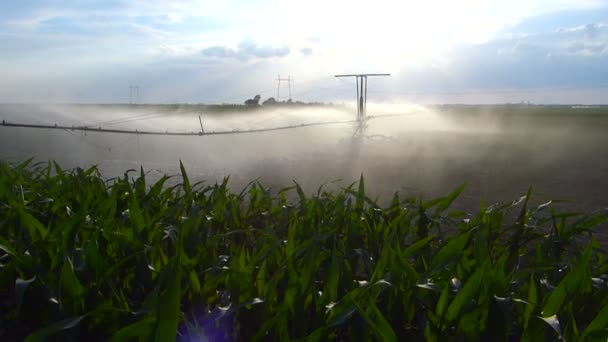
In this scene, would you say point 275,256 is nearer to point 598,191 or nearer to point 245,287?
point 245,287

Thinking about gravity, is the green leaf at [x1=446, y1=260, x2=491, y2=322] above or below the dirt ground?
above

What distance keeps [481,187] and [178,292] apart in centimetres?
759

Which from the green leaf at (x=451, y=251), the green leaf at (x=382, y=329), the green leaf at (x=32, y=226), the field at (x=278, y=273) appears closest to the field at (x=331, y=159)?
the field at (x=278, y=273)

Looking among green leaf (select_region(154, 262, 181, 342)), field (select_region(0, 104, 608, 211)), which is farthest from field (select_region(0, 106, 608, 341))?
field (select_region(0, 104, 608, 211))

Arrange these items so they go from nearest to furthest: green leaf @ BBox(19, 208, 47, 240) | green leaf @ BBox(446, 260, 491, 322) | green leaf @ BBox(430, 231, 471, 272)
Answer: green leaf @ BBox(446, 260, 491, 322) → green leaf @ BBox(430, 231, 471, 272) → green leaf @ BBox(19, 208, 47, 240)

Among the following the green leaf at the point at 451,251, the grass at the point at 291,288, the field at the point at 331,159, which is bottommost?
the field at the point at 331,159

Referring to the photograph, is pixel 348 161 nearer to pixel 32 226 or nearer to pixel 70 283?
pixel 32 226

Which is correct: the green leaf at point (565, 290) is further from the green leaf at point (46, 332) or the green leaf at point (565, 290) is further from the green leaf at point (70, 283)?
the green leaf at point (70, 283)

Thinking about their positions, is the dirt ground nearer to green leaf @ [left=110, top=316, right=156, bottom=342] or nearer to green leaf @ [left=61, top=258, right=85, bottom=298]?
green leaf @ [left=61, top=258, right=85, bottom=298]

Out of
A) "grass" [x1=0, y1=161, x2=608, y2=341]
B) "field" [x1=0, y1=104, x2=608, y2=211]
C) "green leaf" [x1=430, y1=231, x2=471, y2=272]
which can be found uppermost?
"green leaf" [x1=430, y1=231, x2=471, y2=272]

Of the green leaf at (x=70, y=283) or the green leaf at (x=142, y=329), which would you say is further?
the green leaf at (x=70, y=283)

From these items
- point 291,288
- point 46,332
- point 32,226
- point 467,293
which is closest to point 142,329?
point 46,332

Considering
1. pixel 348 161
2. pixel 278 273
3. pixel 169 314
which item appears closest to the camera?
pixel 169 314

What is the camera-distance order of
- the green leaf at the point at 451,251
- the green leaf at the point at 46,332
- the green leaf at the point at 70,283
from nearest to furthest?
the green leaf at the point at 46,332, the green leaf at the point at 70,283, the green leaf at the point at 451,251
